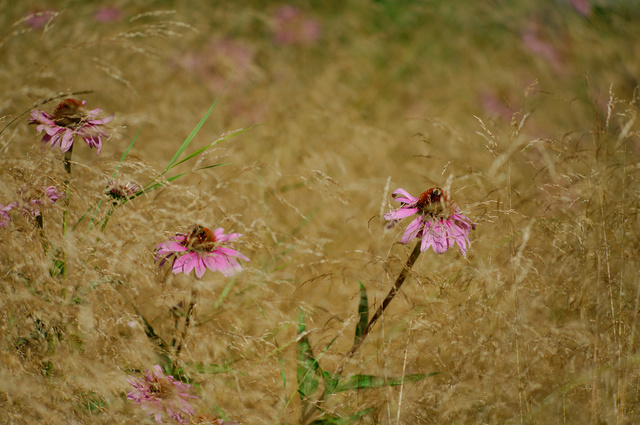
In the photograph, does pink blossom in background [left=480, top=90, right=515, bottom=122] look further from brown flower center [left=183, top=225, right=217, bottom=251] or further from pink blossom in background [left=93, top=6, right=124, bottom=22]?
brown flower center [left=183, top=225, right=217, bottom=251]

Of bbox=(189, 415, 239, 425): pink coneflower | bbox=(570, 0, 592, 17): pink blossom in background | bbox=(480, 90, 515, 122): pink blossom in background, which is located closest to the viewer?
bbox=(189, 415, 239, 425): pink coneflower

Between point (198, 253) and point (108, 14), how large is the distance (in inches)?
118

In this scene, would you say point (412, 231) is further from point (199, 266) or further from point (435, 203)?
point (199, 266)

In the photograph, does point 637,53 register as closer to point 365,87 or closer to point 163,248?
point 365,87

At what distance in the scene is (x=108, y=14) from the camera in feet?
11.0

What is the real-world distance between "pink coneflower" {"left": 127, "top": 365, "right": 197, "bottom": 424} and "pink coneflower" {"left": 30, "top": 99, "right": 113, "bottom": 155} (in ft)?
1.82

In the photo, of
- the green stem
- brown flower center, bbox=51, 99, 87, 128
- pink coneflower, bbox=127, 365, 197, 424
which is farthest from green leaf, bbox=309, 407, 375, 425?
brown flower center, bbox=51, 99, 87, 128

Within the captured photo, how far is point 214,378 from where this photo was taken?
3.40ft

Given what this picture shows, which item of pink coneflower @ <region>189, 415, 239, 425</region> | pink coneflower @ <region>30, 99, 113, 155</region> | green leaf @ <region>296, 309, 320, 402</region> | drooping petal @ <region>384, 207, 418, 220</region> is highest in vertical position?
pink coneflower @ <region>30, 99, 113, 155</region>

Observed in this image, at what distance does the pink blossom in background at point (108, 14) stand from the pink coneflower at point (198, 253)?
284 centimetres

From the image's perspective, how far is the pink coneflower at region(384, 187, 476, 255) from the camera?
99 centimetres

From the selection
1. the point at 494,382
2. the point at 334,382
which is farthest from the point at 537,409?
the point at 334,382

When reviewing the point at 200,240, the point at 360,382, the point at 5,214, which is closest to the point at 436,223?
the point at 360,382

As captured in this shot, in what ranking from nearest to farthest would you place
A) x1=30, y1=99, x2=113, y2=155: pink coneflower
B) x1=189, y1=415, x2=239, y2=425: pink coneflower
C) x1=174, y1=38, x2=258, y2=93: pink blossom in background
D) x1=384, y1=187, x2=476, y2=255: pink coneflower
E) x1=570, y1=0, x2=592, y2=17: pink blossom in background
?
x1=189, y1=415, x2=239, y2=425: pink coneflower < x1=384, y1=187, x2=476, y2=255: pink coneflower < x1=30, y1=99, x2=113, y2=155: pink coneflower < x1=174, y1=38, x2=258, y2=93: pink blossom in background < x1=570, y1=0, x2=592, y2=17: pink blossom in background
